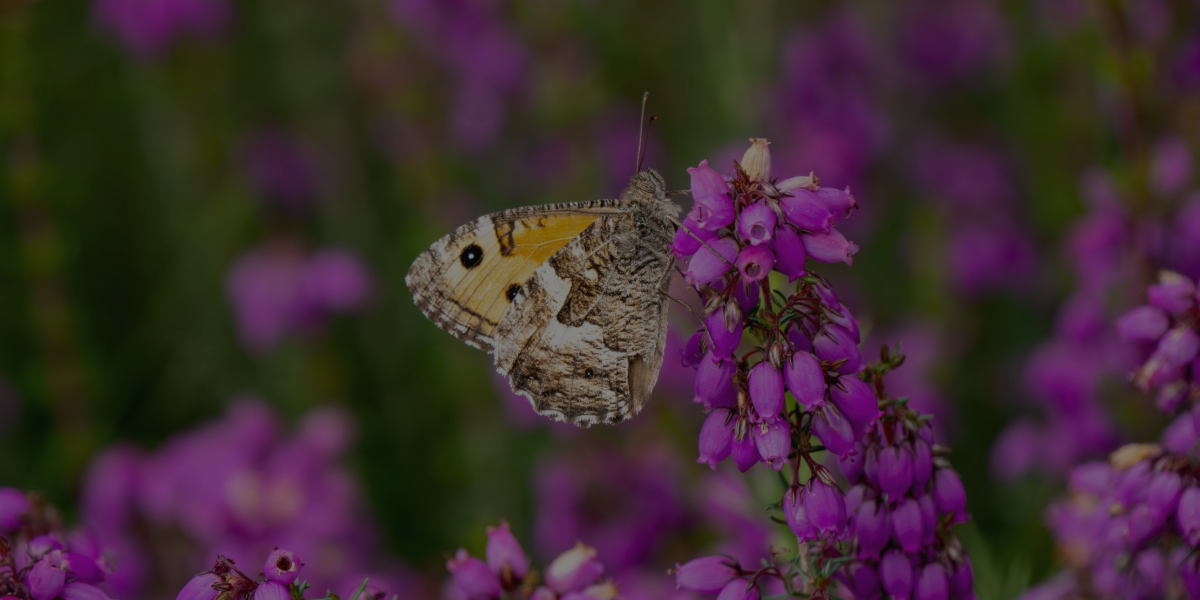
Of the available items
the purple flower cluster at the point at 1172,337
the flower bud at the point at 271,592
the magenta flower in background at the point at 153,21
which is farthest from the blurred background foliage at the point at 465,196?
the flower bud at the point at 271,592

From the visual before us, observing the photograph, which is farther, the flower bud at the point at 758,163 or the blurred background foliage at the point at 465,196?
the blurred background foliage at the point at 465,196

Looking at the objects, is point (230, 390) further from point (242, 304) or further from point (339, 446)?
point (339, 446)

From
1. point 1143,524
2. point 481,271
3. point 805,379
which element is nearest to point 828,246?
A: point 805,379

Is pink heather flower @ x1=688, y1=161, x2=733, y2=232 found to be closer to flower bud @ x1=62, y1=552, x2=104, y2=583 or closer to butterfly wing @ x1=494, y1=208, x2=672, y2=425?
butterfly wing @ x1=494, y1=208, x2=672, y2=425

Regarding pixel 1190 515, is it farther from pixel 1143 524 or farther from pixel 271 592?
pixel 271 592

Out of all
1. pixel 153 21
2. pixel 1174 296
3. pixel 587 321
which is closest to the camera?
pixel 1174 296

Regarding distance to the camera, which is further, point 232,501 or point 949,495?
point 232,501

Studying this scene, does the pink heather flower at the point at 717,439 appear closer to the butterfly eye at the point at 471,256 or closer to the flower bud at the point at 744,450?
the flower bud at the point at 744,450
